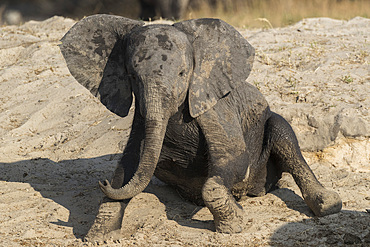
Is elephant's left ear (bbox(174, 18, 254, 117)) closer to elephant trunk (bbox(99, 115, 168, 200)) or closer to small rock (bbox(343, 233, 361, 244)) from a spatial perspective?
elephant trunk (bbox(99, 115, 168, 200))

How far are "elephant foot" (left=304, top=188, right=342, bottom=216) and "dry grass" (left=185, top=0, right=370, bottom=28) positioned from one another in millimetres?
6305

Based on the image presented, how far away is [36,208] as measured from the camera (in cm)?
490

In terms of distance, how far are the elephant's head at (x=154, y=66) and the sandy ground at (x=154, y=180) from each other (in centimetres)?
80

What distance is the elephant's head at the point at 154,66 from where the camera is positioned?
4.05m

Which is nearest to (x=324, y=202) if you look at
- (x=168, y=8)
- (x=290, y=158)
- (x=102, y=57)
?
(x=290, y=158)

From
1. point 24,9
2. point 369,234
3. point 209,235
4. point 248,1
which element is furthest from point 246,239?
point 24,9

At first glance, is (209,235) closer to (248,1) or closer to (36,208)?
(36,208)

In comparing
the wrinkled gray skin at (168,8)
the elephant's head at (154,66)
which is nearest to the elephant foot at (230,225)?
the elephant's head at (154,66)

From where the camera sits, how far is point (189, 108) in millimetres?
4387

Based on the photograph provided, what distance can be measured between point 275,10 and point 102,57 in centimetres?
835

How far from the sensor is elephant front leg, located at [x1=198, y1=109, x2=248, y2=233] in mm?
4285

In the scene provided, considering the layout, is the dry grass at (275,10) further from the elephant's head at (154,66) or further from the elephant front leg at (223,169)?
the elephant front leg at (223,169)

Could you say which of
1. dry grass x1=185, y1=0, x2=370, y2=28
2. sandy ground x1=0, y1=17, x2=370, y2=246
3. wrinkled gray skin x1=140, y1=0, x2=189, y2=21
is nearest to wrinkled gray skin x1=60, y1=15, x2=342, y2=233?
sandy ground x1=0, y1=17, x2=370, y2=246

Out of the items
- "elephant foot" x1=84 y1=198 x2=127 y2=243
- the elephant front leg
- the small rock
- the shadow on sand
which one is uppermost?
the elephant front leg
